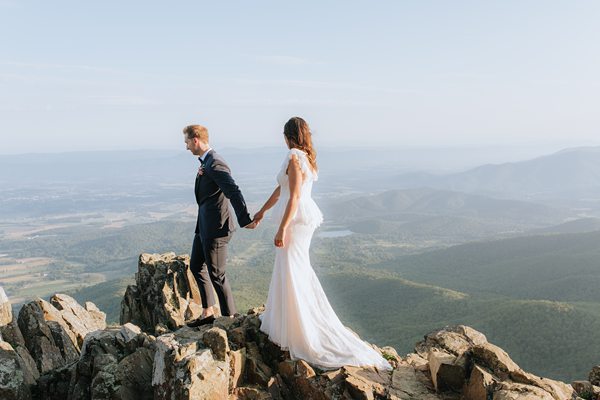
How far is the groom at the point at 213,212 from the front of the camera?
36.6 ft

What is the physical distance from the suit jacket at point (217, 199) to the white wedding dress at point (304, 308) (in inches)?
63.2

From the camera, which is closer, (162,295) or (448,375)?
(448,375)

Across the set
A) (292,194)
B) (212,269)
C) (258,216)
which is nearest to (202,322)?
(212,269)

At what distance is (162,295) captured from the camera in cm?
Result: 1591

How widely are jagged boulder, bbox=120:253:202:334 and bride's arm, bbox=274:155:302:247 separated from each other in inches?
277

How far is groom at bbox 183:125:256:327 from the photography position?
1115 centimetres

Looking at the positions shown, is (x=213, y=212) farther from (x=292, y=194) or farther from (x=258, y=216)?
(x=292, y=194)

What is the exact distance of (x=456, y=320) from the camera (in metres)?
Answer: 78.2

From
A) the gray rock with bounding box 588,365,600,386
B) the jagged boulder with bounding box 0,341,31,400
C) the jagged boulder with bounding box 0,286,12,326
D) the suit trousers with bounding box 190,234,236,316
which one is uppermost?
the suit trousers with bounding box 190,234,236,316

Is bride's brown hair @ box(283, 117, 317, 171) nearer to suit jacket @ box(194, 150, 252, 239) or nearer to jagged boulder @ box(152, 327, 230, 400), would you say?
suit jacket @ box(194, 150, 252, 239)

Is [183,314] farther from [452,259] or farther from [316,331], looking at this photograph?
[452,259]

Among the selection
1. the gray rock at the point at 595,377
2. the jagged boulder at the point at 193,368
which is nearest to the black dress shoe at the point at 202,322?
the jagged boulder at the point at 193,368

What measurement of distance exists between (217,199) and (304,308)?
11.7ft

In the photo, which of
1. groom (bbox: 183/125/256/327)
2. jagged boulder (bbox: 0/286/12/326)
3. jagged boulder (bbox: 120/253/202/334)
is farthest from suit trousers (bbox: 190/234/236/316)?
jagged boulder (bbox: 0/286/12/326)
